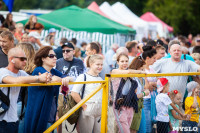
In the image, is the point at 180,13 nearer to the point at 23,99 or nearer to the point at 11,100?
the point at 23,99

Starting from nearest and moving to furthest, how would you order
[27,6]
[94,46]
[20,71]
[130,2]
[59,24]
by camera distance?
[20,71], [94,46], [59,24], [130,2], [27,6]

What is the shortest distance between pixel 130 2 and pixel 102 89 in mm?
51269

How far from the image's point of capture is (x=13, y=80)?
4781 mm

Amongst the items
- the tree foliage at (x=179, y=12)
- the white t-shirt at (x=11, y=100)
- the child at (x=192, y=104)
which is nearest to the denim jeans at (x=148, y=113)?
the child at (x=192, y=104)

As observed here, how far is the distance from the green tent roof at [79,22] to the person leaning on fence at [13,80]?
12973mm

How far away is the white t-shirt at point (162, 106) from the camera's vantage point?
20.6 ft

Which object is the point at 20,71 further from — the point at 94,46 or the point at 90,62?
the point at 94,46

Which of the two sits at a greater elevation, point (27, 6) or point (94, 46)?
point (27, 6)

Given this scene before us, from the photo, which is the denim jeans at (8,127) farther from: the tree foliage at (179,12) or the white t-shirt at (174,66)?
the tree foliage at (179,12)

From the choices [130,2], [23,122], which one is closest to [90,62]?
[23,122]

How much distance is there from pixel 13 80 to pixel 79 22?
14540mm

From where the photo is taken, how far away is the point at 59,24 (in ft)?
60.9

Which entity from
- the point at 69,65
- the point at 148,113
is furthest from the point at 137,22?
the point at 148,113

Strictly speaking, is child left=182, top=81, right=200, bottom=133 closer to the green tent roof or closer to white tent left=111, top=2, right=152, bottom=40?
the green tent roof
